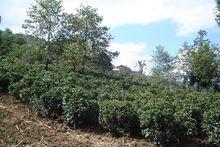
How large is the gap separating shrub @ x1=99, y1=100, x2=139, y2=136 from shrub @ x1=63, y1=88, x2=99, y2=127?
0.39 metres

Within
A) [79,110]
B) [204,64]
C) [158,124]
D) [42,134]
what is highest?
[204,64]

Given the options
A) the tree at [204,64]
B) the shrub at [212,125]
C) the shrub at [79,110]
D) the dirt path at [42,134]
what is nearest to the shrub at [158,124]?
the dirt path at [42,134]

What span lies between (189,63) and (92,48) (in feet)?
46.9

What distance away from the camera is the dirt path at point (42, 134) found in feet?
29.5

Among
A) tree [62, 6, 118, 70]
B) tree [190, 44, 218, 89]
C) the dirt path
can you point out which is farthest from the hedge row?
tree [190, 44, 218, 89]

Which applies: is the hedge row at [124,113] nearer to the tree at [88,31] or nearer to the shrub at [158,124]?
the shrub at [158,124]

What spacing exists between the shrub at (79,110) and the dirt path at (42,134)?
321 mm

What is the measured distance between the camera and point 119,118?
995 cm

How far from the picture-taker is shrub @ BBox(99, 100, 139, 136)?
9.96 meters

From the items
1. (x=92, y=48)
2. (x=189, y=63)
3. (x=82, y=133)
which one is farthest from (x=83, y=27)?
(x=82, y=133)

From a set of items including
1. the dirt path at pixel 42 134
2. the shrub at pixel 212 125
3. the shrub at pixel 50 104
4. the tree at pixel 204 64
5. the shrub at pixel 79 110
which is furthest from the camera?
the tree at pixel 204 64

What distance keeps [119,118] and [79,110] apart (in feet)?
3.73

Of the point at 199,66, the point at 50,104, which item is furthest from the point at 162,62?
the point at 50,104

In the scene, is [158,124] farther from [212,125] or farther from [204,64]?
[204,64]
